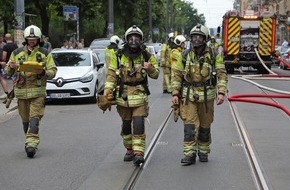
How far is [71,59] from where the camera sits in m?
17.1

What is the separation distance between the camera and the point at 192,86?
7.97 metres

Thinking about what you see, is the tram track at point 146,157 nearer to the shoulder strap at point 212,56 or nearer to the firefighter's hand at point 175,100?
the firefighter's hand at point 175,100

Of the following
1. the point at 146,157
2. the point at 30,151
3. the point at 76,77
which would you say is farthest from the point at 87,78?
the point at 146,157

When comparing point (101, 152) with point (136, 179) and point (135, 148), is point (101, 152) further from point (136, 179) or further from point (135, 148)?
point (136, 179)

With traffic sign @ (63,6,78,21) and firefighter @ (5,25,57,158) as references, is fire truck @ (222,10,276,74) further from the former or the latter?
firefighter @ (5,25,57,158)

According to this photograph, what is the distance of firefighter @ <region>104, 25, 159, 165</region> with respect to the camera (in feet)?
26.0

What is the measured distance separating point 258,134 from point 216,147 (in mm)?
1579

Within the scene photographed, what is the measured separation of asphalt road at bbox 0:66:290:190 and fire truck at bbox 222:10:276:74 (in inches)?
584

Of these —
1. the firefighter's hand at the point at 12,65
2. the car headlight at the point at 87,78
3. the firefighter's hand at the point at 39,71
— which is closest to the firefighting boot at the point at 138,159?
the firefighter's hand at the point at 39,71

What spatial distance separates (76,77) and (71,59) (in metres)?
1.39

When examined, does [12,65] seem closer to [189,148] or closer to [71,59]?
[189,148]

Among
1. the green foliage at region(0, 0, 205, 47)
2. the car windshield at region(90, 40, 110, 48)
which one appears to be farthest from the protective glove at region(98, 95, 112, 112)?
the car windshield at region(90, 40, 110, 48)

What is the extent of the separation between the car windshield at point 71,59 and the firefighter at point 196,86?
9.02 meters

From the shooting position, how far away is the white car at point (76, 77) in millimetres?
15625
